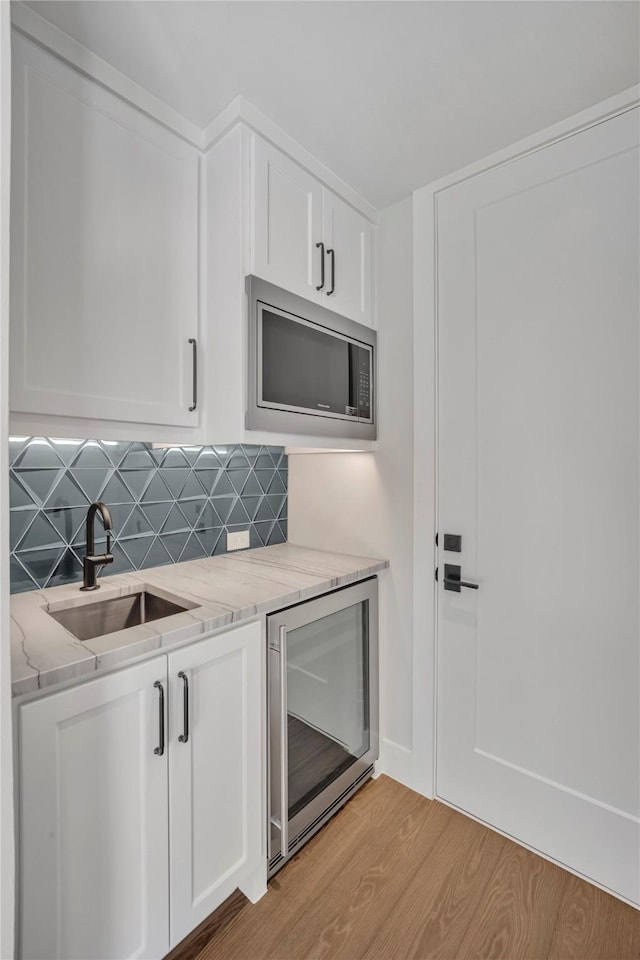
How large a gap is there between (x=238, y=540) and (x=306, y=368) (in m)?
0.87

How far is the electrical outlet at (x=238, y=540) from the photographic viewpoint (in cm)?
201

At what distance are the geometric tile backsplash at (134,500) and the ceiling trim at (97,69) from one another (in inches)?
40.3

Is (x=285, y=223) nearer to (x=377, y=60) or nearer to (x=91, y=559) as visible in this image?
(x=377, y=60)

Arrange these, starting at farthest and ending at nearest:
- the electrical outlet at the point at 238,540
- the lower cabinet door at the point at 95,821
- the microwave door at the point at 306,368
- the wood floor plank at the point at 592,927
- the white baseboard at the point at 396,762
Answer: the electrical outlet at the point at 238,540 < the white baseboard at the point at 396,762 < the microwave door at the point at 306,368 < the wood floor plank at the point at 592,927 < the lower cabinet door at the point at 95,821

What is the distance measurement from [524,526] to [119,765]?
1360 millimetres

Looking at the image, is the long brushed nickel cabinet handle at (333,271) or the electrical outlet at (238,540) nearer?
the long brushed nickel cabinet handle at (333,271)

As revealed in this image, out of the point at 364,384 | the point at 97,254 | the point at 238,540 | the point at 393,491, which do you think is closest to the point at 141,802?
the point at 238,540

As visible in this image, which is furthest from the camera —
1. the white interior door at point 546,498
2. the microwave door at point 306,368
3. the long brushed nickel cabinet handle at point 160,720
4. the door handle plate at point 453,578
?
the door handle plate at point 453,578

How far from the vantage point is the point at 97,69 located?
1.22 meters

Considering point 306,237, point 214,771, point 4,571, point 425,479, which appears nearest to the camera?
point 4,571

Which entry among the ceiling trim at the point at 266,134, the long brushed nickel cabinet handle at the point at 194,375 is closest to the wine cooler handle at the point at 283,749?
the long brushed nickel cabinet handle at the point at 194,375

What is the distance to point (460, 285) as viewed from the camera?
167cm

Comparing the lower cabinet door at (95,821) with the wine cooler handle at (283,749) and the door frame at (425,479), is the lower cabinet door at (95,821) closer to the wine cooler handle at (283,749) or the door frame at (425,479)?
the wine cooler handle at (283,749)

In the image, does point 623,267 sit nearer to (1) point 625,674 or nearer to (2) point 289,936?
(1) point 625,674
